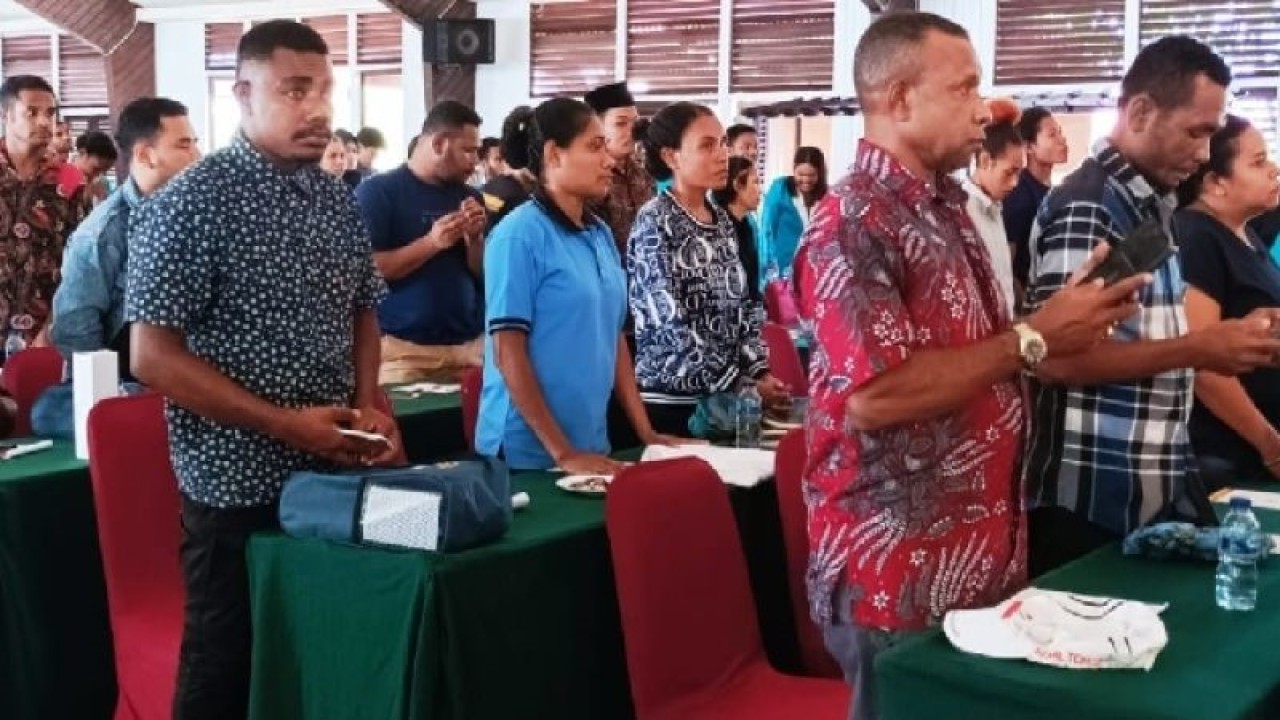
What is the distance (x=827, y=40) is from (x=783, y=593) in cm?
739

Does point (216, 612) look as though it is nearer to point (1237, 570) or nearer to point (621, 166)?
point (1237, 570)

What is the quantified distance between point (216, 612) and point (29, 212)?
7.84 ft

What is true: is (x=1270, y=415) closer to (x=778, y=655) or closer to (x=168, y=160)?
(x=778, y=655)

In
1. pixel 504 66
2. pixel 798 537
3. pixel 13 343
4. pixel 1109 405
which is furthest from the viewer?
pixel 504 66

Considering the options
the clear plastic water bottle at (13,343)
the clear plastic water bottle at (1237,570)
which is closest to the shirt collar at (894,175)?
the clear plastic water bottle at (1237,570)

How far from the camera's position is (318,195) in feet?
7.68

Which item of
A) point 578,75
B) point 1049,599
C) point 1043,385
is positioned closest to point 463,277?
point 1043,385

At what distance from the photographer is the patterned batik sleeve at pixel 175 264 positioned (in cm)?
216

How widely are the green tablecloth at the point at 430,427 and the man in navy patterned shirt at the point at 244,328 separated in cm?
134

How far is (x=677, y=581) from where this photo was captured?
230 centimetres

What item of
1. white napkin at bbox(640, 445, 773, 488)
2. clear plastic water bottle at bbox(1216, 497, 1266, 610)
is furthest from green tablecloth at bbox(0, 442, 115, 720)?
clear plastic water bottle at bbox(1216, 497, 1266, 610)

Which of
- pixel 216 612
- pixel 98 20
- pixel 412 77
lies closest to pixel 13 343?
pixel 216 612

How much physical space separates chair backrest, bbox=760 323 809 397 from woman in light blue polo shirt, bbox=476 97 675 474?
5.01 feet

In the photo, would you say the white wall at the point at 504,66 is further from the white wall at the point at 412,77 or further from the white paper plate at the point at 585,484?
the white paper plate at the point at 585,484
